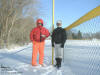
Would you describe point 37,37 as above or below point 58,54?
above

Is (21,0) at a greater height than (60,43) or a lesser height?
greater

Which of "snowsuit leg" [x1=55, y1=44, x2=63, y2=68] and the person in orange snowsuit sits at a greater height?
the person in orange snowsuit

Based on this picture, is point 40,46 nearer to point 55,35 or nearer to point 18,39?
point 55,35

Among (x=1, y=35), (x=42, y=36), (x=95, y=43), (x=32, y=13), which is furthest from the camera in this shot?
(x=32, y=13)

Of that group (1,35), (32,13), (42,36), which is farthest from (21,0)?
(42,36)

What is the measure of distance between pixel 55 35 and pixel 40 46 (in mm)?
715

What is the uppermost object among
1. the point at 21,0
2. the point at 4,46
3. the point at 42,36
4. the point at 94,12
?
the point at 21,0

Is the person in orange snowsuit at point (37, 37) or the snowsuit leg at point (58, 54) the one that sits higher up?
the person in orange snowsuit at point (37, 37)

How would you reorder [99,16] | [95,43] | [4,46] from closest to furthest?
[99,16]
[95,43]
[4,46]

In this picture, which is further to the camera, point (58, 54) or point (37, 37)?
point (37, 37)

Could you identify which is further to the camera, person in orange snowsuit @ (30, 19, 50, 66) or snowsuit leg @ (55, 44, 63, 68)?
person in orange snowsuit @ (30, 19, 50, 66)

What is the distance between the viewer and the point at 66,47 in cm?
521

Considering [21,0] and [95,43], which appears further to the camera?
[21,0]

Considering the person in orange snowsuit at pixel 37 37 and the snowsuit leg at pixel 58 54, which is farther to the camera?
the person in orange snowsuit at pixel 37 37
